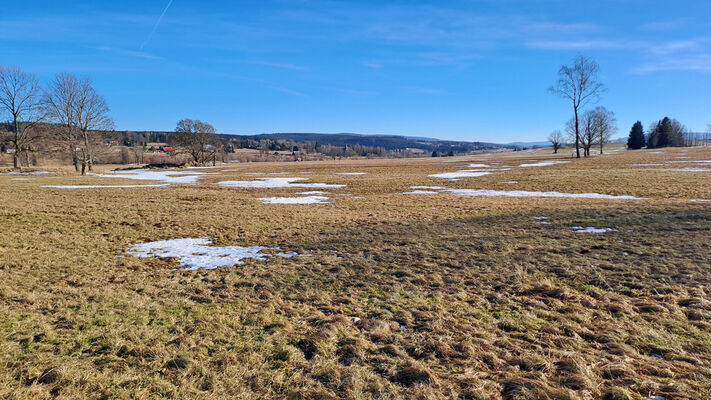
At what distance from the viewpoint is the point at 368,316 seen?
15.8 ft

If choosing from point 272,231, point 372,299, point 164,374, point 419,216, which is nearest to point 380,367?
point 372,299

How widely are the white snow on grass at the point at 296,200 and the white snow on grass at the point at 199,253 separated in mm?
8312

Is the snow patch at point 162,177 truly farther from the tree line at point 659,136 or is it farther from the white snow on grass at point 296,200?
the tree line at point 659,136

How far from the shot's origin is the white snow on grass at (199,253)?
7.63m

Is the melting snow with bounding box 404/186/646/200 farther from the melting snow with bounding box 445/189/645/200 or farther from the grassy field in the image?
the grassy field

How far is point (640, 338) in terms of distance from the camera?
3.98 metres

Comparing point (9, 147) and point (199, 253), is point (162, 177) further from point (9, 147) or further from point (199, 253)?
point (199, 253)

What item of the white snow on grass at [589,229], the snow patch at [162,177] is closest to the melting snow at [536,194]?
the white snow on grass at [589,229]

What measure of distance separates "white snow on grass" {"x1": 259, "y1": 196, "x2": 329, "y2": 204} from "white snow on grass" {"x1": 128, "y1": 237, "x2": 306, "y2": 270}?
831 cm

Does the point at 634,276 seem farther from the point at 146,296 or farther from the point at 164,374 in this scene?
the point at 146,296

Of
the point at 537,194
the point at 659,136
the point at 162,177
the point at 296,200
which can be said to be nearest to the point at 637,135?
the point at 659,136

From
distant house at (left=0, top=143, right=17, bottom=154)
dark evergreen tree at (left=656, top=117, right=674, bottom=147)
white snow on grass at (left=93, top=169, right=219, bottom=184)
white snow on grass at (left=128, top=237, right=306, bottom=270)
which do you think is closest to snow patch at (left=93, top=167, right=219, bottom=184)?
white snow on grass at (left=93, top=169, right=219, bottom=184)

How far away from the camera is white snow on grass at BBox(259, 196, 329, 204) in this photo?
17625 mm

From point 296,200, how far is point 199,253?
1018 cm
